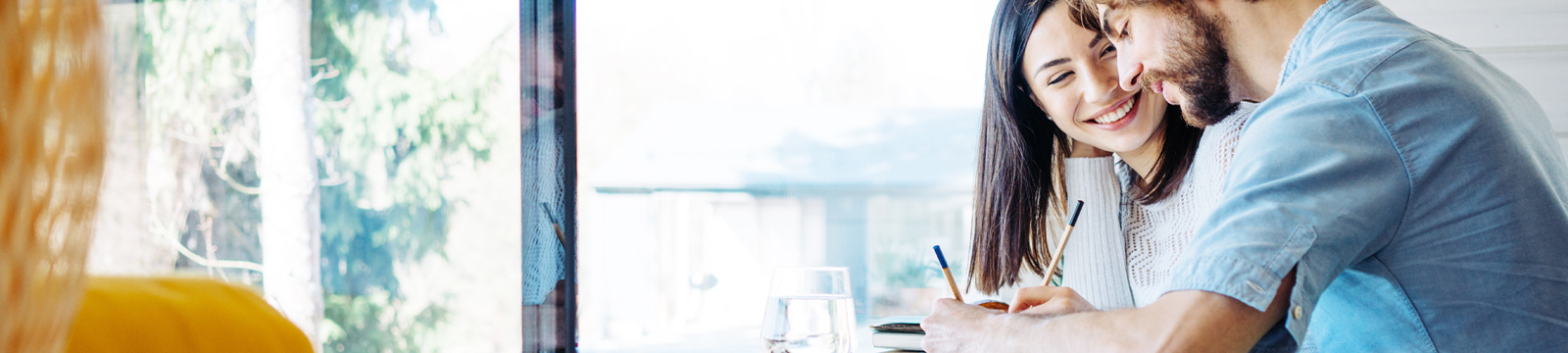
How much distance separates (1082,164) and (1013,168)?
125 mm

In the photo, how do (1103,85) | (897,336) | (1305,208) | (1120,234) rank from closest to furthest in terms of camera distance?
(1305,208), (897,336), (1103,85), (1120,234)

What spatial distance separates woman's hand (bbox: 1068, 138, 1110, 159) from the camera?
1.60 m

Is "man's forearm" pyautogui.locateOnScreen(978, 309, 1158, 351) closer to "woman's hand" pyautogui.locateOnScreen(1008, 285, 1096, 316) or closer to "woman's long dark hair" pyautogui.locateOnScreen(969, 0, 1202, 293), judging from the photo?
"woman's hand" pyautogui.locateOnScreen(1008, 285, 1096, 316)

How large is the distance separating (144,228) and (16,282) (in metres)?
1.69

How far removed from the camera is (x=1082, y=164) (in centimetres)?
158

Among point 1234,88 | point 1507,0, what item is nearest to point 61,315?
point 1234,88

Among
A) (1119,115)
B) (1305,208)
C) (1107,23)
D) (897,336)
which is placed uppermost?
(1107,23)

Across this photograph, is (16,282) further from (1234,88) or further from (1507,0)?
(1507,0)

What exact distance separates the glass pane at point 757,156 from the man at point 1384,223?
3869mm

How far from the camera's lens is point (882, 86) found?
505 centimetres

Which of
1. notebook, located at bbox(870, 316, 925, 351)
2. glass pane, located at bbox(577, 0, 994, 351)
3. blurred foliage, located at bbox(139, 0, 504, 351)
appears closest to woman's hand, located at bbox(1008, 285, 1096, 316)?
notebook, located at bbox(870, 316, 925, 351)

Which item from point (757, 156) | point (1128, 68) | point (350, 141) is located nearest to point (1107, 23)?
point (1128, 68)

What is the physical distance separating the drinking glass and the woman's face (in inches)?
25.3

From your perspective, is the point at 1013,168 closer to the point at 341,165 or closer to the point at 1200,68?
the point at 1200,68
